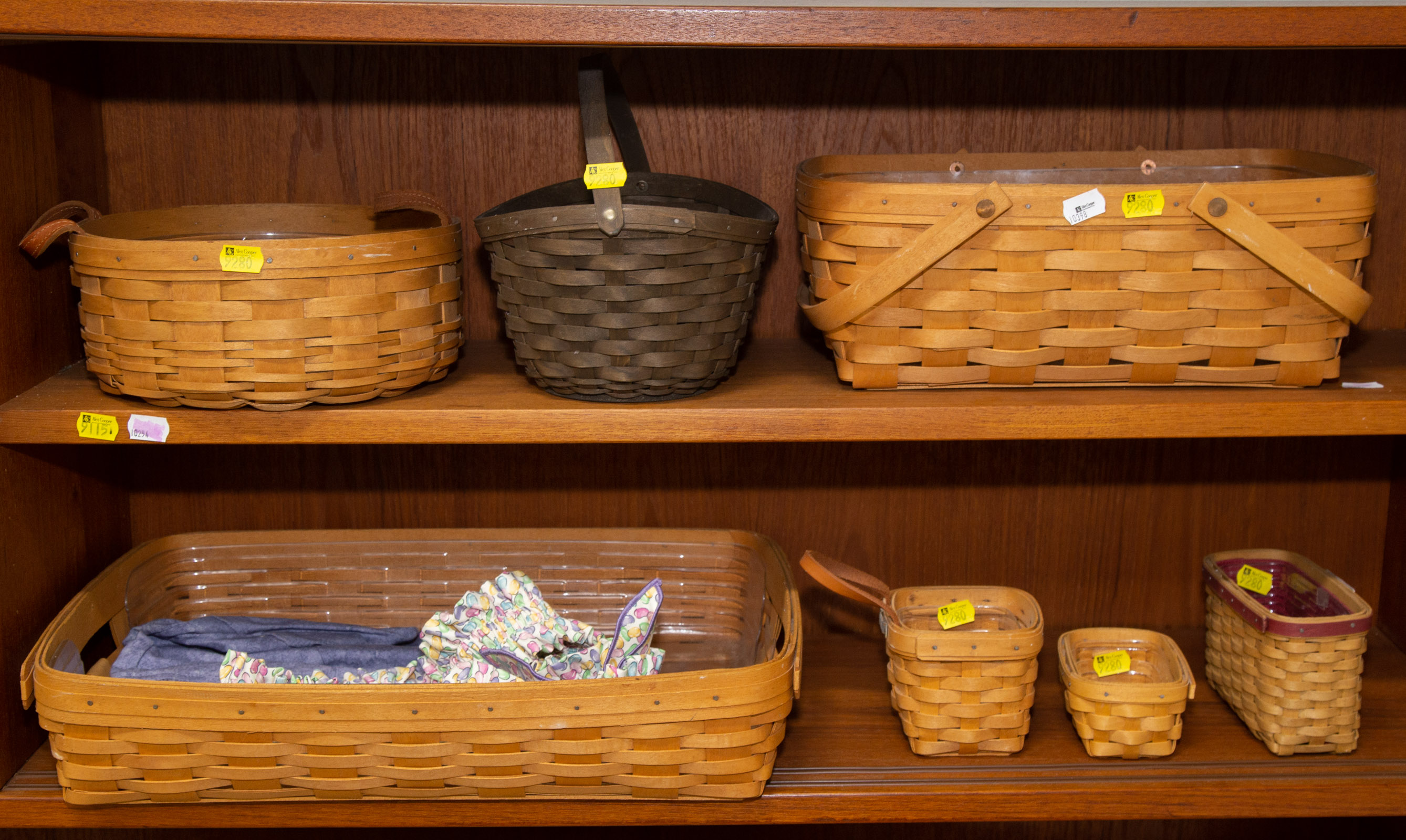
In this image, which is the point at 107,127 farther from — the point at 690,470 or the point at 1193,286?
the point at 1193,286

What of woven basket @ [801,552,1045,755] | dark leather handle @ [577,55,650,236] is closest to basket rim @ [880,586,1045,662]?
woven basket @ [801,552,1045,755]

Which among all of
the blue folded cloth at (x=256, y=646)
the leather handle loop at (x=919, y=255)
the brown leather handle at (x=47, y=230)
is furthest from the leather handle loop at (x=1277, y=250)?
the brown leather handle at (x=47, y=230)

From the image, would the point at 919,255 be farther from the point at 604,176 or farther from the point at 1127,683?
the point at 1127,683

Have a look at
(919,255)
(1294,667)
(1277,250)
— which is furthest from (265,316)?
(1294,667)

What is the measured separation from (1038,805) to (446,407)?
2.74 ft

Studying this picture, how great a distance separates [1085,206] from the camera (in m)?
1.15

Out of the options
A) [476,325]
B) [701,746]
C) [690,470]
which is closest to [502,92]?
[476,325]

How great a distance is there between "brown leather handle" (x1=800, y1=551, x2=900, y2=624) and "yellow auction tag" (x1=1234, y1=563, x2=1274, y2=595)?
1.69 feet

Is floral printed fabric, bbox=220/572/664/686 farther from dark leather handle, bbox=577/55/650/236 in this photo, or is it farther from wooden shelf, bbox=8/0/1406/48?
wooden shelf, bbox=8/0/1406/48

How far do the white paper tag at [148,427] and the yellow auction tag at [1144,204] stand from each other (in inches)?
41.8

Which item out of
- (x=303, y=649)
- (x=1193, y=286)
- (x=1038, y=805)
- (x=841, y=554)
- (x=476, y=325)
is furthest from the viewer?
(x=841, y=554)

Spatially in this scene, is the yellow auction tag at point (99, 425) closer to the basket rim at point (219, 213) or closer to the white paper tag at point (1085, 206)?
the basket rim at point (219, 213)

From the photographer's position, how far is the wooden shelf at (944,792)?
1247 mm

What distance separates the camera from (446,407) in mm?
1206
